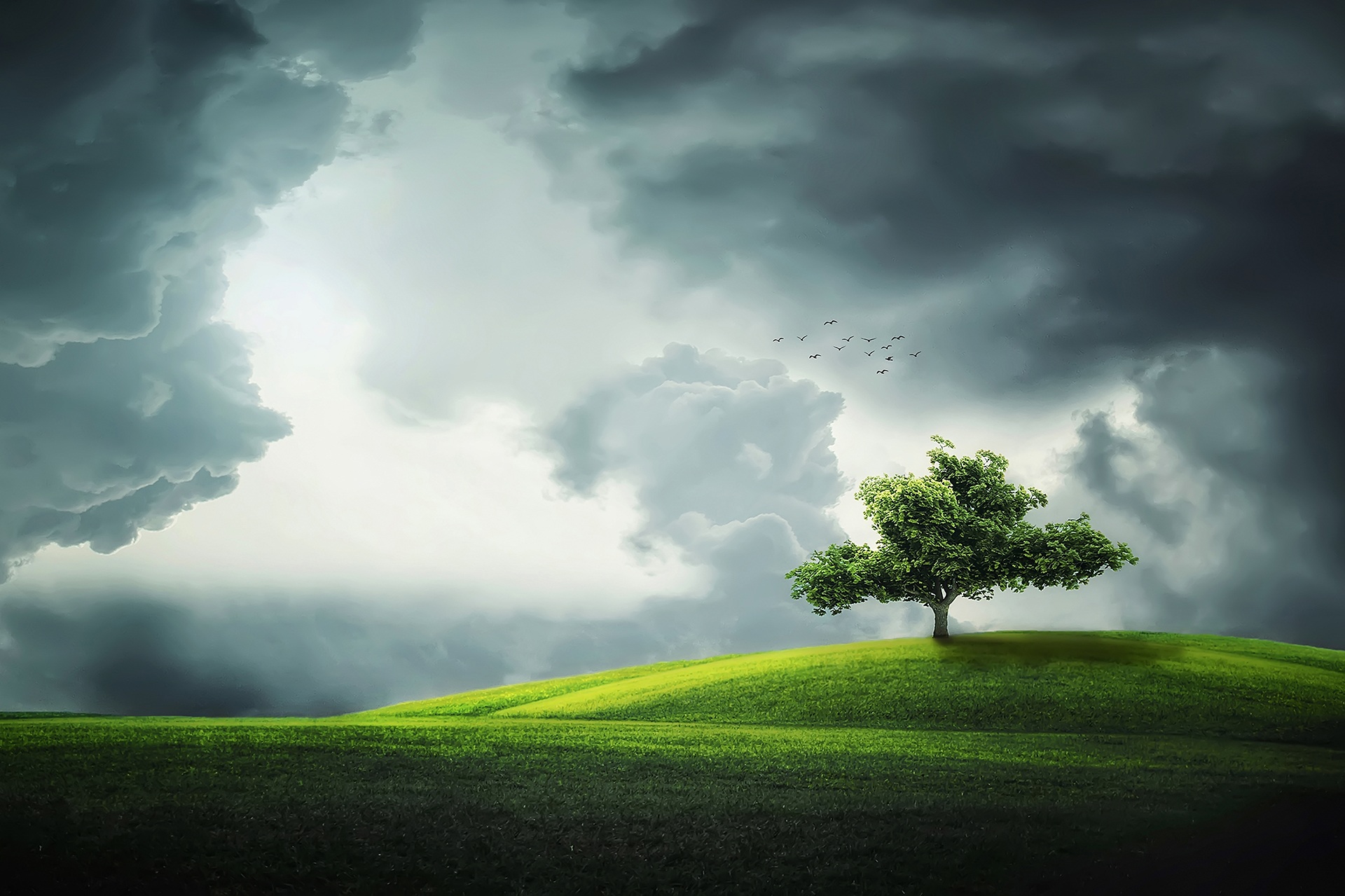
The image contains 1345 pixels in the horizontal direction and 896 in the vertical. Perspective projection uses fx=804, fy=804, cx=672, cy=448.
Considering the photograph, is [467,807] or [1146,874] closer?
[1146,874]

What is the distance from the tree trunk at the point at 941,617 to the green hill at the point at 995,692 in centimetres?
75

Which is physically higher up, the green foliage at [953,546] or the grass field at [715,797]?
the green foliage at [953,546]

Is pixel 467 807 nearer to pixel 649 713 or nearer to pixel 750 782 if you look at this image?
pixel 750 782

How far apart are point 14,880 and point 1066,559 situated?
174 ft

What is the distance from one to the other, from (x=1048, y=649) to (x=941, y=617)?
23.1ft

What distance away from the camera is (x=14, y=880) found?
1559cm

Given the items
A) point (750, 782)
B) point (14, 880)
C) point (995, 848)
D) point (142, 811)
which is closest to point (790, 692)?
point (750, 782)

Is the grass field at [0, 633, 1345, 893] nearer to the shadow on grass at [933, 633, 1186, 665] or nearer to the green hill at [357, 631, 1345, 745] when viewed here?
the green hill at [357, 631, 1345, 745]

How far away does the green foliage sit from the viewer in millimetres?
53031

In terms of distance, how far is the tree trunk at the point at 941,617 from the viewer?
56.6 metres

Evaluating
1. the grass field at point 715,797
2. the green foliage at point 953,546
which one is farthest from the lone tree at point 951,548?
the grass field at point 715,797

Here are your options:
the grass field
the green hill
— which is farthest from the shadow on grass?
the grass field

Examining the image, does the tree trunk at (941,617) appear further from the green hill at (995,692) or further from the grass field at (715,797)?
the grass field at (715,797)

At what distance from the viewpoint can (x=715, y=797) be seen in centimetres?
2289
